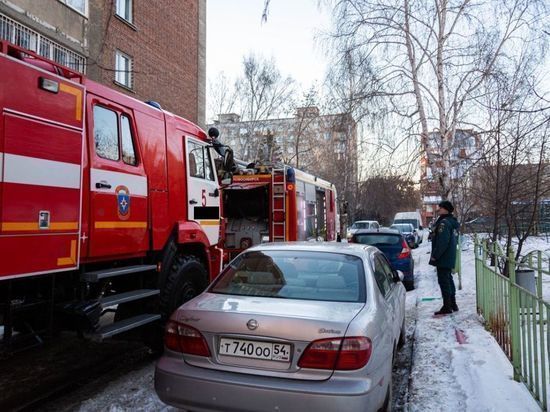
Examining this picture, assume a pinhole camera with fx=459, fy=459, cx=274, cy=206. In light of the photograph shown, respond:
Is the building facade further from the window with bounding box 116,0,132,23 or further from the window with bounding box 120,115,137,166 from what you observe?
the window with bounding box 120,115,137,166

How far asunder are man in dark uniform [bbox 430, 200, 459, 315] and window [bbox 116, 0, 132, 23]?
534 inches

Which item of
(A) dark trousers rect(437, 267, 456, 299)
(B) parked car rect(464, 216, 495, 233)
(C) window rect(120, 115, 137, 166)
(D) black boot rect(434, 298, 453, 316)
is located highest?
(C) window rect(120, 115, 137, 166)

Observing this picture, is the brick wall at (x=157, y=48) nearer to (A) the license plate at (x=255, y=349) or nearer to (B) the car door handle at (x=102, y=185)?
(B) the car door handle at (x=102, y=185)

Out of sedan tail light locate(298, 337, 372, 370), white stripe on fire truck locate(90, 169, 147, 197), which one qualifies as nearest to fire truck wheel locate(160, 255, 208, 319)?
white stripe on fire truck locate(90, 169, 147, 197)

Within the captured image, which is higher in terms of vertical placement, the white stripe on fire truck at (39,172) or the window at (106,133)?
the window at (106,133)

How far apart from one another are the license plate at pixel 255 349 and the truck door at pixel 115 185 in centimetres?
183

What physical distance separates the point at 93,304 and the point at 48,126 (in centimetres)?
164

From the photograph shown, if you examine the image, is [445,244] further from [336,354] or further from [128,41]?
[128,41]

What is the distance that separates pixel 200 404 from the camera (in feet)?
10.4

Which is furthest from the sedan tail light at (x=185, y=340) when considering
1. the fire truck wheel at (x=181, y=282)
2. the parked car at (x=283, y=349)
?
the fire truck wheel at (x=181, y=282)

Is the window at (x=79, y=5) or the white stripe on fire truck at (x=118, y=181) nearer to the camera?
the white stripe on fire truck at (x=118, y=181)

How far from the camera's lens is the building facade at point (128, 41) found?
12422 mm

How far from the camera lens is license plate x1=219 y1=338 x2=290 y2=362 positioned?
10.1 ft

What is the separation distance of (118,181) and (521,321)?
4101 millimetres
